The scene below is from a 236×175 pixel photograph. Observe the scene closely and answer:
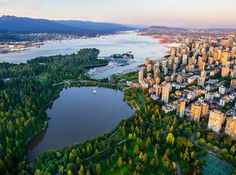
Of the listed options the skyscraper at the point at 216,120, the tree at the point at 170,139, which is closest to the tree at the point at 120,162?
the tree at the point at 170,139

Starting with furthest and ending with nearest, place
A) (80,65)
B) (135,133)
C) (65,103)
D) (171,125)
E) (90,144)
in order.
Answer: (80,65) < (65,103) < (171,125) < (135,133) < (90,144)

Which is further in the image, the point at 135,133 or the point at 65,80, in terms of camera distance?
the point at 65,80

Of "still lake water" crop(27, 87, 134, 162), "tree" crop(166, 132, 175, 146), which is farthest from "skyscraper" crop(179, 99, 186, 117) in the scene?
"tree" crop(166, 132, 175, 146)

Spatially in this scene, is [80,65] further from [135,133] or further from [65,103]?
[135,133]

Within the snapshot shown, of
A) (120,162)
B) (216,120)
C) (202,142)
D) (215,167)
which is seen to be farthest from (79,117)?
(215,167)

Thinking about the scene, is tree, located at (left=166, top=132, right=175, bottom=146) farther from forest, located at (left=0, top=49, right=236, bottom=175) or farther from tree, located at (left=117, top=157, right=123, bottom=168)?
tree, located at (left=117, top=157, right=123, bottom=168)

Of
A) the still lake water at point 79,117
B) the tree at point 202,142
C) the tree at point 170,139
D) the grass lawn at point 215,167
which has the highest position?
the tree at point 170,139

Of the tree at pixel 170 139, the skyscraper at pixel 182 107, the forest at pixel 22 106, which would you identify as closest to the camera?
the forest at pixel 22 106

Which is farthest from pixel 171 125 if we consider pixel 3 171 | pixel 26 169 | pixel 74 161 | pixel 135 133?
pixel 3 171

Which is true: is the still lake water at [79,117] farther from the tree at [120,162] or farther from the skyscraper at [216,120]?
the skyscraper at [216,120]
